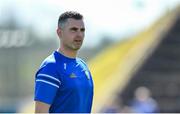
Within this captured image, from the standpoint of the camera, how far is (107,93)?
20094 millimetres

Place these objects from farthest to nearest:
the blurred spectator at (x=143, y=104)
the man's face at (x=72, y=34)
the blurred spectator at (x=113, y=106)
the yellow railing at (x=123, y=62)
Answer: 1. the yellow railing at (x=123, y=62)
2. the blurred spectator at (x=113, y=106)
3. the blurred spectator at (x=143, y=104)
4. the man's face at (x=72, y=34)

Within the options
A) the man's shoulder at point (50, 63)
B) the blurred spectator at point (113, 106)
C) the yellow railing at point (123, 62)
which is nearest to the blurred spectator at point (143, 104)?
the blurred spectator at point (113, 106)

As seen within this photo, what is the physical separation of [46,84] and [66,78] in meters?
0.17

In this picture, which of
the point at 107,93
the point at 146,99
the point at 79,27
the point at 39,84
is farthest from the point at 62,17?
the point at 107,93

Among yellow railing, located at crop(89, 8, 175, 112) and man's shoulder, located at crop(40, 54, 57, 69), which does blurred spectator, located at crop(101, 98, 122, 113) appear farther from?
man's shoulder, located at crop(40, 54, 57, 69)

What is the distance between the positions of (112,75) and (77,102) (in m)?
14.7

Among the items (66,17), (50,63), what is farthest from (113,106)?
(50,63)

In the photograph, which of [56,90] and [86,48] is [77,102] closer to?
[56,90]

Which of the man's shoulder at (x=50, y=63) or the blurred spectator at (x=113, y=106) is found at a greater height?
the man's shoulder at (x=50, y=63)

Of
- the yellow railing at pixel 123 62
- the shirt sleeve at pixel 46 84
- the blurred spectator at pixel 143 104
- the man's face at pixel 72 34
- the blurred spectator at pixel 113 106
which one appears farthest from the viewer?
the yellow railing at pixel 123 62

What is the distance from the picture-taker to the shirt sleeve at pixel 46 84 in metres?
6.25

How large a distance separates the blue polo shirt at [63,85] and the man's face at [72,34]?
0.33 ft

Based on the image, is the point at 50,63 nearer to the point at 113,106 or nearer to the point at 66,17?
the point at 66,17

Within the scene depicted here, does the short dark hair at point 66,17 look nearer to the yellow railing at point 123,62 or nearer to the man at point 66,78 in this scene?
the man at point 66,78
